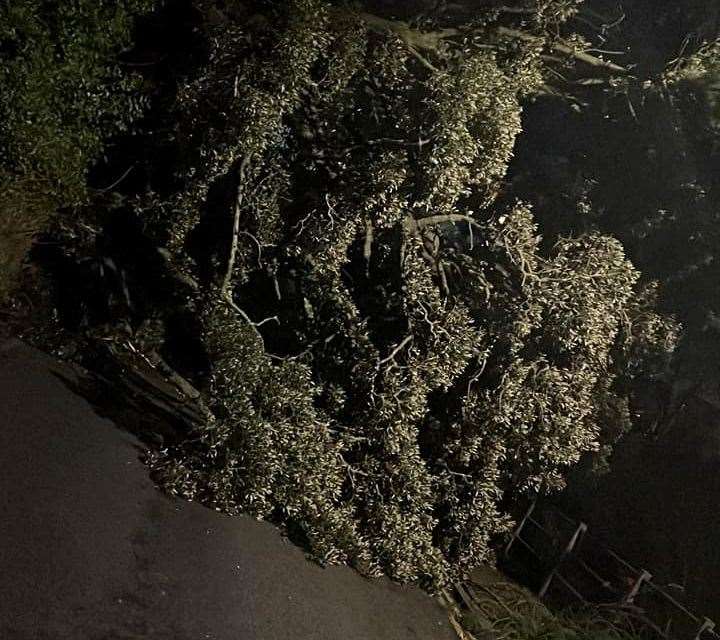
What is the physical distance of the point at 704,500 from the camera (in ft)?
28.7

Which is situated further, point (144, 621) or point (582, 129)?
point (582, 129)

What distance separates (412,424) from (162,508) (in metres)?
2.22

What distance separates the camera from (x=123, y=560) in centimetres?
557

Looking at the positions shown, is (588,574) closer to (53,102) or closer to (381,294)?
(381,294)

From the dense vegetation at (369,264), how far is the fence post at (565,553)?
116 cm

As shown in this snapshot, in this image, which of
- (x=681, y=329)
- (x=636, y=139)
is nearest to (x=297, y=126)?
(x=636, y=139)

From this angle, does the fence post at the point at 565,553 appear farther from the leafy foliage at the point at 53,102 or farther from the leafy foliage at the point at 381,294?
the leafy foliage at the point at 53,102

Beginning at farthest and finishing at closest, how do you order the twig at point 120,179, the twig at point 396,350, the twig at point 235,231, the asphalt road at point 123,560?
1. the twig at point 120,179
2. the twig at point 235,231
3. the twig at point 396,350
4. the asphalt road at point 123,560

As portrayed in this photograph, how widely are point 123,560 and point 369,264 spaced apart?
3545 millimetres

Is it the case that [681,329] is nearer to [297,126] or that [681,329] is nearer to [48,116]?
[297,126]

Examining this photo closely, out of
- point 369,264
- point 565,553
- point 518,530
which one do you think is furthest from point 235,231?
point 565,553

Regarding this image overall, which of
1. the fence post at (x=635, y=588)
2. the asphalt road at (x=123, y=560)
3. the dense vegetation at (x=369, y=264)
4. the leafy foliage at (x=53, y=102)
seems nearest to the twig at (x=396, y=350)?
the dense vegetation at (x=369, y=264)

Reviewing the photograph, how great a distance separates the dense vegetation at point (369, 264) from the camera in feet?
22.3

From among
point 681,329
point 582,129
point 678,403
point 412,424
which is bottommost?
point 412,424
